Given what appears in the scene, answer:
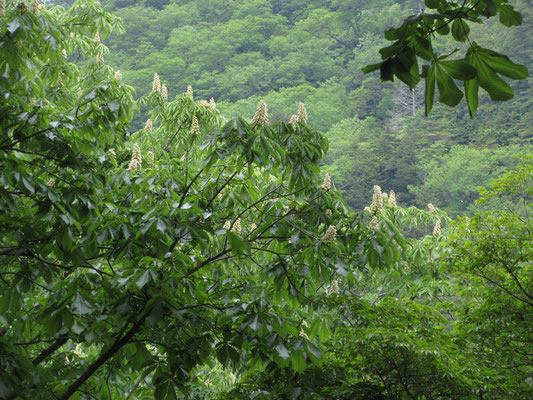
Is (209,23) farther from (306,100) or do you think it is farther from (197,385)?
(197,385)

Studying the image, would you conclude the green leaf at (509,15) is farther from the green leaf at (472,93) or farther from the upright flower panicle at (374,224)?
the upright flower panicle at (374,224)

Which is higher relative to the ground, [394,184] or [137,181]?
[137,181]

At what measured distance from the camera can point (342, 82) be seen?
39.0m

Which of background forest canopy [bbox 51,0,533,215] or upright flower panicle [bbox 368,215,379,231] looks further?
background forest canopy [bbox 51,0,533,215]

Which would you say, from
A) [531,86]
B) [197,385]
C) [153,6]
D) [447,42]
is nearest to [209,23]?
[153,6]

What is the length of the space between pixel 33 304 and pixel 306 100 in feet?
106

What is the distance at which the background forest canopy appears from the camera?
91.8ft

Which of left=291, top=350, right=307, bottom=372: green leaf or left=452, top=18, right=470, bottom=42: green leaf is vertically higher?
left=452, top=18, right=470, bottom=42: green leaf

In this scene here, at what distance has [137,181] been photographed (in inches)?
138

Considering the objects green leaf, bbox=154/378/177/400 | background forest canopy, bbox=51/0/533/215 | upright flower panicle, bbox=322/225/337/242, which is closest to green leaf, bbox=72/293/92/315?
green leaf, bbox=154/378/177/400

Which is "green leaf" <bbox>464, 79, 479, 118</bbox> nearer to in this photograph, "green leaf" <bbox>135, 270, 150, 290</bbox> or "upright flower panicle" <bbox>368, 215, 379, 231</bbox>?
"green leaf" <bbox>135, 270, 150, 290</bbox>

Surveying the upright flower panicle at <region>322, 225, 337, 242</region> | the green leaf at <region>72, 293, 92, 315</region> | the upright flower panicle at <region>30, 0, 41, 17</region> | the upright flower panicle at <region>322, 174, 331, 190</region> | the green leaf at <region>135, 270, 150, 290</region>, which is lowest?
the upright flower panicle at <region>322, 225, 337, 242</region>

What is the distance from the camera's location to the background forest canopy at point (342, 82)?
91.8 feet

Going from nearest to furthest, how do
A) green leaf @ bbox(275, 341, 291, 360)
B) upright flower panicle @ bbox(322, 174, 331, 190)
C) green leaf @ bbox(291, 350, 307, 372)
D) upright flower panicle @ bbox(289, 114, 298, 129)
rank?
green leaf @ bbox(275, 341, 291, 360) → green leaf @ bbox(291, 350, 307, 372) → upright flower panicle @ bbox(289, 114, 298, 129) → upright flower panicle @ bbox(322, 174, 331, 190)
